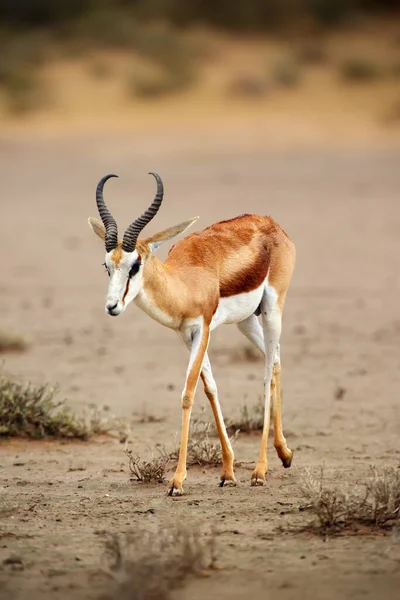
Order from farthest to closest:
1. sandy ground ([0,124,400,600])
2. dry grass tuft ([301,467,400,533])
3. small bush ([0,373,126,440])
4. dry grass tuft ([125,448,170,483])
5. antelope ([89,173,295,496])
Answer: small bush ([0,373,126,440]) < dry grass tuft ([125,448,170,483]) < antelope ([89,173,295,496]) < dry grass tuft ([301,467,400,533]) < sandy ground ([0,124,400,600])

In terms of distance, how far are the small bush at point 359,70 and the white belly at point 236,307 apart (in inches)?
1233

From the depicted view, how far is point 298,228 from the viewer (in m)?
21.9

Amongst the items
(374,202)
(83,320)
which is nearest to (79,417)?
(83,320)

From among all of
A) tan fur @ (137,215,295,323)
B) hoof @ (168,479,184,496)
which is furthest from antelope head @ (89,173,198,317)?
hoof @ (168,479,184,496)

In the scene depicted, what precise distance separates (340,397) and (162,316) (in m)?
4.04

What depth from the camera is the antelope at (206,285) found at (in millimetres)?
6867

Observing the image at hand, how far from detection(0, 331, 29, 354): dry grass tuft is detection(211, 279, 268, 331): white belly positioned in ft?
19.7

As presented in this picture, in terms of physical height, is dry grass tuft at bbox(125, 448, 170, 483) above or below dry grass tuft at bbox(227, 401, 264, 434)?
below

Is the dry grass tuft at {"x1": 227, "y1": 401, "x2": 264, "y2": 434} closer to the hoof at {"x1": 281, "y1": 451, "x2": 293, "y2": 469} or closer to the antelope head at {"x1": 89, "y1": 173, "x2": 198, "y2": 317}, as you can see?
the hoof at {"x1": 281, "y1": 451, "x2": 293, "y2": 469}

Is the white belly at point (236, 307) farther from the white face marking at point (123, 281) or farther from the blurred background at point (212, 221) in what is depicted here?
the blurred background at point (212, 221)

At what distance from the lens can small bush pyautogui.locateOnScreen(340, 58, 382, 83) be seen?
38.0 metres

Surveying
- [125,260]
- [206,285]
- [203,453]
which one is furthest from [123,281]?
[203,453]

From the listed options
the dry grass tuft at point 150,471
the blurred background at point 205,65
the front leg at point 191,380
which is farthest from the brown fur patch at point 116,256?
the blurred background at point 205,65

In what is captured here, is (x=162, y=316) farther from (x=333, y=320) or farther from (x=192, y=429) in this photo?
(x=333, y=320)
